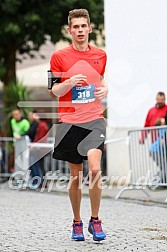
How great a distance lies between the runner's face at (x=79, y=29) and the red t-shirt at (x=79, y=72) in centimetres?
12

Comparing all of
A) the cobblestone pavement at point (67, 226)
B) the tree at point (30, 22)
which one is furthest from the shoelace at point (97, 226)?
the tree at point (30, 22)

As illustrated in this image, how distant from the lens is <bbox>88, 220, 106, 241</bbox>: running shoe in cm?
644

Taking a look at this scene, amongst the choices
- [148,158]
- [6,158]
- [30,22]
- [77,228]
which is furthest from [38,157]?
[77,228]

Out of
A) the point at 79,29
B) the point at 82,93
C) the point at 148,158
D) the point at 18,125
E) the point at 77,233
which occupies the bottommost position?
the point at 148,158

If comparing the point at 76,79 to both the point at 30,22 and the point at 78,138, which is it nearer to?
the point at 78,138

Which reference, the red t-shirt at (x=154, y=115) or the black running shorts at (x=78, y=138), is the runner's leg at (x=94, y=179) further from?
the red t-shirt at (x=154, y=115)

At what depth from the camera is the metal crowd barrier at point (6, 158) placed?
58.2 feet

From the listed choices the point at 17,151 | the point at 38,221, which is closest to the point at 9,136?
the point at 17,151

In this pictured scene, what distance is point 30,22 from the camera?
22031 millimetres

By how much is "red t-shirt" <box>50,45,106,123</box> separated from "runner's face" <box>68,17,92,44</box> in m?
0.12

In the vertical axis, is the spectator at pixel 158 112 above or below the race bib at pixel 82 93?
below

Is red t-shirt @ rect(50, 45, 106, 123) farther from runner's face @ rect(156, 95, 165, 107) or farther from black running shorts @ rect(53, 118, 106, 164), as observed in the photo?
runner's face @ rect(156, 95, 165, 107)

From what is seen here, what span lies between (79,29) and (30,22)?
15636 millimetres

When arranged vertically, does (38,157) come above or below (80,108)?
below
